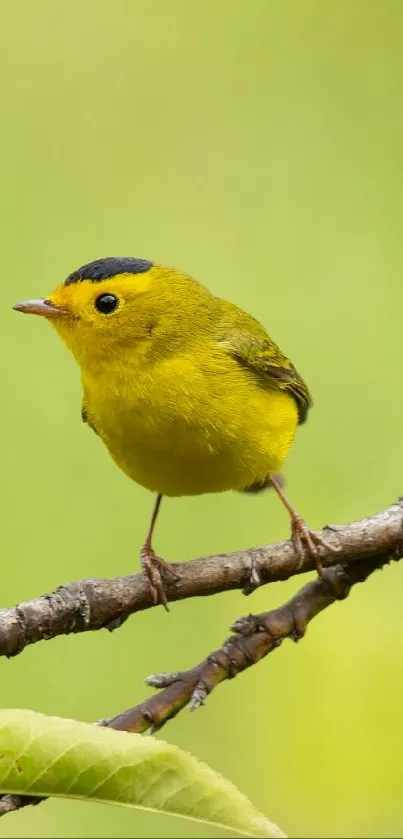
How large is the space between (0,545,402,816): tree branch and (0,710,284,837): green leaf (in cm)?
25

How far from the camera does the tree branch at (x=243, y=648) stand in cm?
174

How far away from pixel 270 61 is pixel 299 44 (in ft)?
0.73

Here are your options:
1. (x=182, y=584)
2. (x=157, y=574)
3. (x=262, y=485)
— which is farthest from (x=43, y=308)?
(x=157, y=574)

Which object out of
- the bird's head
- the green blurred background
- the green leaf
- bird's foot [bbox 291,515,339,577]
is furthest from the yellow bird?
the green leaf

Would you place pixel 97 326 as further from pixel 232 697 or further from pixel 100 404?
pixel 232 697

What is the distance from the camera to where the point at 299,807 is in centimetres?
282

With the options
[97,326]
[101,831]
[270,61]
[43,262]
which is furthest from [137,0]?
[101,831]

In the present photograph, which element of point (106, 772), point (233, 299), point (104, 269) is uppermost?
point (233, 299)

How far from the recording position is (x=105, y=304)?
2.93 meters

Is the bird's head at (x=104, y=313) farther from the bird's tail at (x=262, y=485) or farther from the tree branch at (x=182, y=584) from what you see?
the tree branch at (x=182, y=584)

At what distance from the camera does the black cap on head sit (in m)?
2.89

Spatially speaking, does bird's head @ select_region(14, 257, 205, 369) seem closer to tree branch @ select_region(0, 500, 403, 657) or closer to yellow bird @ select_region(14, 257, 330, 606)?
yellow bird @ select_region(14, 257, 330, 606)

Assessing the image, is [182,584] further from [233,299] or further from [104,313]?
[233,299]

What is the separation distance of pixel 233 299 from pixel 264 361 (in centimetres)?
143
